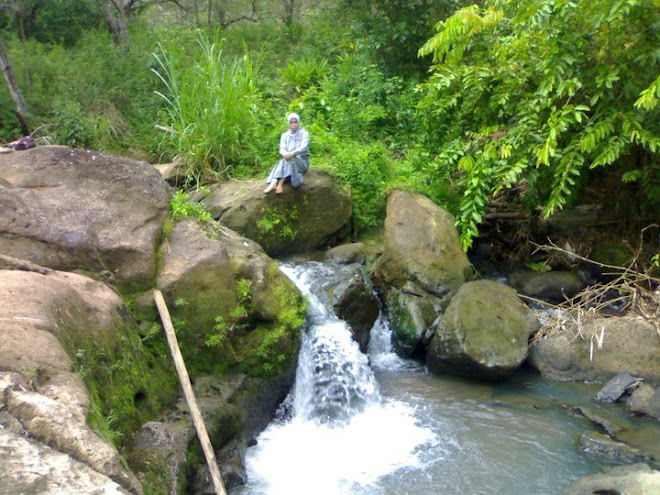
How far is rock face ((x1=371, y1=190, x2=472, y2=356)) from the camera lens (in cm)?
935

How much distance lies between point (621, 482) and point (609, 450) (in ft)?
3.06

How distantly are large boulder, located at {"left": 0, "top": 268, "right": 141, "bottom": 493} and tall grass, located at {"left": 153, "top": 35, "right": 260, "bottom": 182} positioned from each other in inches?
234

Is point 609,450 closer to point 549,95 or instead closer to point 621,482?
point 621,482

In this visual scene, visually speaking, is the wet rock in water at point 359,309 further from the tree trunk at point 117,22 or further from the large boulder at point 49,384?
the tree trunk at point 117,22

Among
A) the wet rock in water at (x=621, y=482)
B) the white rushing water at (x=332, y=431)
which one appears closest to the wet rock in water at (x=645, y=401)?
the wet rock in water at (x=621, y=482)

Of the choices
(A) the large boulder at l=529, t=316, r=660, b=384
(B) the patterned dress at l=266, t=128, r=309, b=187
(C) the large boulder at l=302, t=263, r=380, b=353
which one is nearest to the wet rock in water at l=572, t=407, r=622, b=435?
(A) the large boulder at l=529, t=316, r=660, b=384

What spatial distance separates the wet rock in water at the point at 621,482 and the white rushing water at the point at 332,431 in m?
1.48

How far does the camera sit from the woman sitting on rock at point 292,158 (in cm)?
1009

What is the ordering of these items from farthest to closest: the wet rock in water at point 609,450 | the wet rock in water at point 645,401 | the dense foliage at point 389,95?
the dense foliage at point 389,95
the wet rock in water at point 645,401
the wet rock in water at point 609,450

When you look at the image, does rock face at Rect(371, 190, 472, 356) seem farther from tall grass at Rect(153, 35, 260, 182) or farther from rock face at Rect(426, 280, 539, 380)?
tall grass at Rect(153, 35, 260, 182)

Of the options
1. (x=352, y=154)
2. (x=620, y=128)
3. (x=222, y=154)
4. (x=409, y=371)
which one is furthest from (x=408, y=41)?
(x=409, y=371)

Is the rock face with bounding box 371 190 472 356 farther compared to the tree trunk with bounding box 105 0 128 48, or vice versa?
the tree trunk with bounding box 105 0 128 48

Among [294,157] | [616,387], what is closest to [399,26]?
[294,157]

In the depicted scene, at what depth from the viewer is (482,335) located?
860 centimetres
